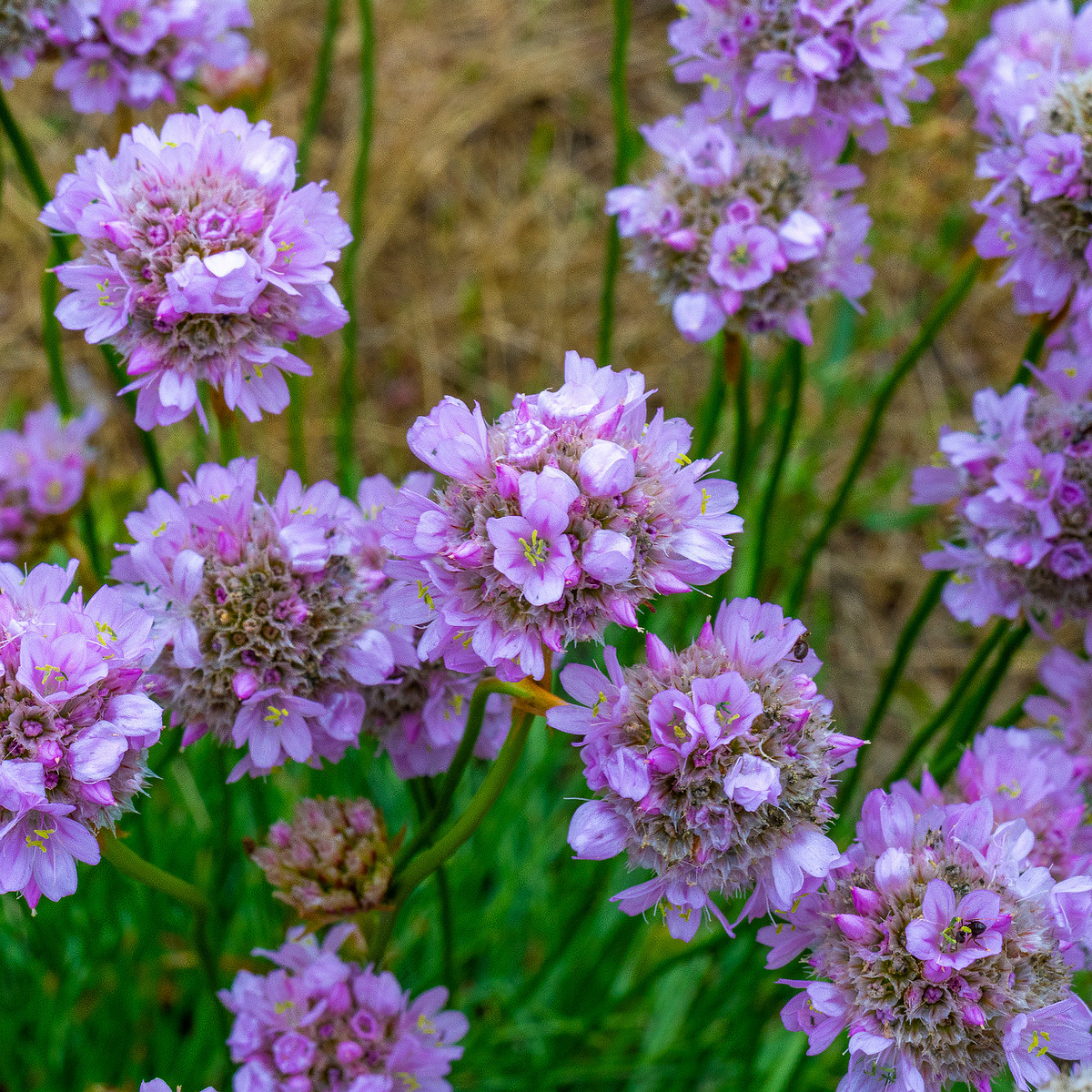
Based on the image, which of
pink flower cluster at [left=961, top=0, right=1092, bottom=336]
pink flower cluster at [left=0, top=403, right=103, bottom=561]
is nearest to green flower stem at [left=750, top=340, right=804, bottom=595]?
pink flower cluster at [left=961, top=0, right=1092, bottom=336]

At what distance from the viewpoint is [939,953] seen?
1.51 metres

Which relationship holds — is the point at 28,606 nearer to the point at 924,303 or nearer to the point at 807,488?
the point at 807,488

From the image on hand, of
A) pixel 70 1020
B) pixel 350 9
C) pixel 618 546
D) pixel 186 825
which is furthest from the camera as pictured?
pixel 350 9

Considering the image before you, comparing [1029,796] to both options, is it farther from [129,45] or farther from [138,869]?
[129,45]

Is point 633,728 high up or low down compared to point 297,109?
up

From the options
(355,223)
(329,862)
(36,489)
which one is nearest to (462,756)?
(329,862)

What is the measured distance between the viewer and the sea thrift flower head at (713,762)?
1476 mm

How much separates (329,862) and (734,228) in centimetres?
138

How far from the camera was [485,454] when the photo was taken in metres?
1.51

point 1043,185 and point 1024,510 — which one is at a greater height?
point 1043,185

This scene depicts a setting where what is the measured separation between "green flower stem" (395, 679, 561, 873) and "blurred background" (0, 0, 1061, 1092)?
0.69 m

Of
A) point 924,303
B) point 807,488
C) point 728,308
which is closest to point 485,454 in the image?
point 728,308

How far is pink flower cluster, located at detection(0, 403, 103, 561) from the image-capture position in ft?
9.31

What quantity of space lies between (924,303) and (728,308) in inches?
141
